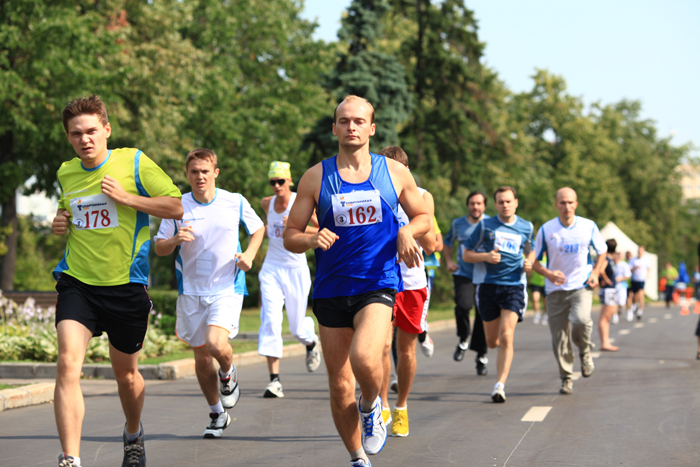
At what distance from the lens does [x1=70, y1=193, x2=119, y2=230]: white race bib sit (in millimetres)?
5094

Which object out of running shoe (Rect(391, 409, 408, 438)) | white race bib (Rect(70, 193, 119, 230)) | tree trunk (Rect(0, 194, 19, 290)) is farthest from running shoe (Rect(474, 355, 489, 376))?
tree trunk (Rect(0, 194, 19, 290))

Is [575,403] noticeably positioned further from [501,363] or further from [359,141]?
[359,141]

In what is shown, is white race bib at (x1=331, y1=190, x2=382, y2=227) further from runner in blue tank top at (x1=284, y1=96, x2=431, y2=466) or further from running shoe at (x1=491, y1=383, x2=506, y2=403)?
running shoe at (x1=491, y1=383, x2=506, y2=403)

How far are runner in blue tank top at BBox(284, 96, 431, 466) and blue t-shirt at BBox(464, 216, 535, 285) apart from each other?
4.45 metres

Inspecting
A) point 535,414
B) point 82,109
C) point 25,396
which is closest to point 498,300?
point 535,414

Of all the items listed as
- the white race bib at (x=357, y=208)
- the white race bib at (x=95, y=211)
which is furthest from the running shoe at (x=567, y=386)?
the white race bib at (x=95, y=211)

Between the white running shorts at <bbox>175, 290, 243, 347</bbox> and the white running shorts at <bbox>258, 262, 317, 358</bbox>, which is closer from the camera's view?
the white running shorts at <bbox>175, 290, 243, 347</bbox>

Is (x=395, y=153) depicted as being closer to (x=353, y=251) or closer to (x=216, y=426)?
(x=353, y=251)

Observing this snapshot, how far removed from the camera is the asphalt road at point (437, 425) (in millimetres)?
5984

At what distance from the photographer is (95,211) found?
510 centimetres

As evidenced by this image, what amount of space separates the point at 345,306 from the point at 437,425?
9.70ft

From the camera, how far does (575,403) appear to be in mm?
8664

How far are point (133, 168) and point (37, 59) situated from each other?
64.1ft

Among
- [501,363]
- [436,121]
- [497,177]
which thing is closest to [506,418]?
[501,363]
